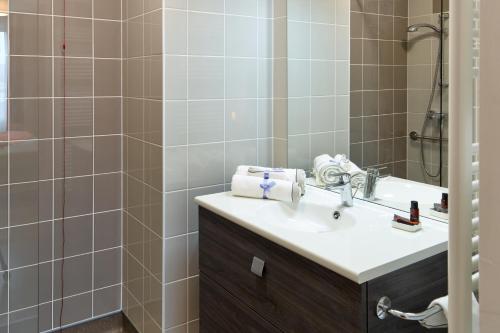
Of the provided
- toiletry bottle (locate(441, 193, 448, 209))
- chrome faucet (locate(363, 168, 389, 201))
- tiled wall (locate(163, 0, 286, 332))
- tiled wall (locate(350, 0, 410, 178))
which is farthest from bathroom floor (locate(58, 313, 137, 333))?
toiletry bottle (locate(441, 193, 448, 209))

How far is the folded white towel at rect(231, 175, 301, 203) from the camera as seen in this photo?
5.35ft

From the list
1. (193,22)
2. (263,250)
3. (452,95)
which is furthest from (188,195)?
(452,95)

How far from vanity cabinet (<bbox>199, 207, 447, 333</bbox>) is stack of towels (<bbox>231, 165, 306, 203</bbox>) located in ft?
0.59

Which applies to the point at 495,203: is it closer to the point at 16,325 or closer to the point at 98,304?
the point at 16,325

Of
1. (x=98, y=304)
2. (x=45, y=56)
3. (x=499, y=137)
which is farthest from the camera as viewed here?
(x=98, y=304)

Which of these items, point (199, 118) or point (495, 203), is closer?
point (495, 203)

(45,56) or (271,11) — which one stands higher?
(271,11)

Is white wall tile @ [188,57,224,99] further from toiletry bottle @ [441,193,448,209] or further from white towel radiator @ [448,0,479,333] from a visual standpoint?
white towel radiator @ [448,0,479,333]

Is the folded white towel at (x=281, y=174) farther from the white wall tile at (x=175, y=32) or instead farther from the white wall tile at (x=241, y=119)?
the white wall tile at (x=175, y=32)

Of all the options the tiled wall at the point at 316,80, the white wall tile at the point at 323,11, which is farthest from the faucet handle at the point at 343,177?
the white wall tile at the point at 323,11

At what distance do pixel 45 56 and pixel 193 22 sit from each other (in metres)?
0.72

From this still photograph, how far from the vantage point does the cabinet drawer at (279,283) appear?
1036mm

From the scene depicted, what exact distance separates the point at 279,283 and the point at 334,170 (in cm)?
70

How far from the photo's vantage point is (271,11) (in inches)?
77.1
